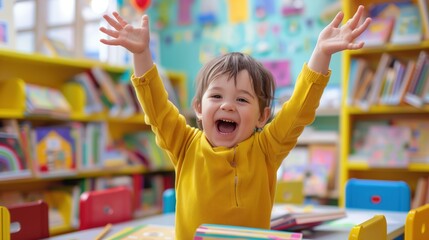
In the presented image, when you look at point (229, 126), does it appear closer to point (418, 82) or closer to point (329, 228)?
point (329, 228)

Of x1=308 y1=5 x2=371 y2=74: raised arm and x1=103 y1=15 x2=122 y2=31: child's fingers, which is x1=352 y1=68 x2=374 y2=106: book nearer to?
x1=308 y1=5 x2=371 y2=74: raised arm

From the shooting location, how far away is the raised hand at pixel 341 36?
3.43ft

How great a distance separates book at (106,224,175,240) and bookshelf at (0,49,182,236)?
142cm

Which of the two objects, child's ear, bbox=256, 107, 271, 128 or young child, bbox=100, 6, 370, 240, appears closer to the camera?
young child, bbox=100, 6, 370, 240

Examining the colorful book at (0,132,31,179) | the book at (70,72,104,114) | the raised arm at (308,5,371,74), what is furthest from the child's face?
the book at (70,72,104,114)

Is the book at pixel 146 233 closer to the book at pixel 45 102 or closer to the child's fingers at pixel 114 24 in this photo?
the child's fingers at pixel 114 24

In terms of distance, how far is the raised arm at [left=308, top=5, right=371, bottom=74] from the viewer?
1.05 meters

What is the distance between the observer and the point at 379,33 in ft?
9.54

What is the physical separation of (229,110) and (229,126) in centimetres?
5

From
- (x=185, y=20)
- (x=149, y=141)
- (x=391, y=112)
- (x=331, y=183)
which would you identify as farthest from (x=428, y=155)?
(x=185, y=20)

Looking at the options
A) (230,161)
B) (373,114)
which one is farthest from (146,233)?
(373,114)

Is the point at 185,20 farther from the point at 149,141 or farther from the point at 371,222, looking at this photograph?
the point at 371,222

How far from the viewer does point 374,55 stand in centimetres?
310

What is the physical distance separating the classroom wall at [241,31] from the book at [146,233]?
2244mm
